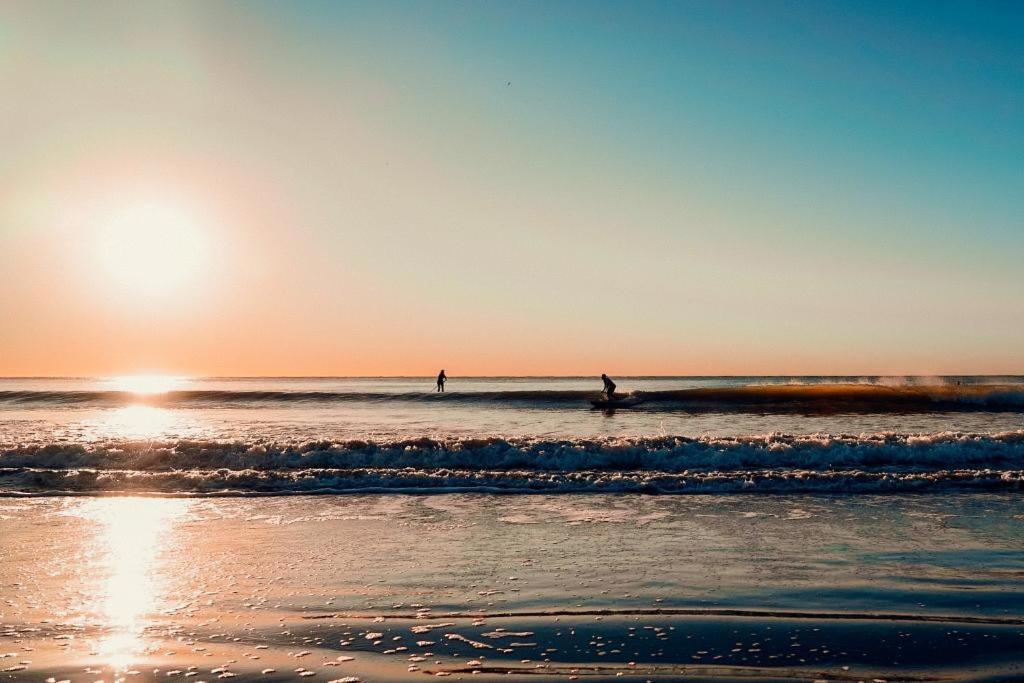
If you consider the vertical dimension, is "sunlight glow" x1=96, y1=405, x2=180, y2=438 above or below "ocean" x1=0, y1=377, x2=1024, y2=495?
above

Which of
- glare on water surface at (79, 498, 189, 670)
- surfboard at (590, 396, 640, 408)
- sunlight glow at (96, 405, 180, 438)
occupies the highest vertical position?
surfboard at (590, 396, 640, 408)

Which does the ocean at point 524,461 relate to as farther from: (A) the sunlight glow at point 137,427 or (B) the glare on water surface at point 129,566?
(B) the glare on water surface at point 129,566

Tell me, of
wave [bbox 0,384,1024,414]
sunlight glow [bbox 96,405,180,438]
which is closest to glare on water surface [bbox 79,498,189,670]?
sunlight glow [bbox 96,405,180,438]

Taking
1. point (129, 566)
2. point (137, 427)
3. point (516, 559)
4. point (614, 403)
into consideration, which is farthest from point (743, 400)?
point (129, 566)

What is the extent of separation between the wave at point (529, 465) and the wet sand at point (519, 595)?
3.22 m

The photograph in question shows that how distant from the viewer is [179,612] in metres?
7.29

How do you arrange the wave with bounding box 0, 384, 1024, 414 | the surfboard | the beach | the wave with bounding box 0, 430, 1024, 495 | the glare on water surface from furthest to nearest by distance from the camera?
the surfboard → the wave with bounding box 0, 384, 1024, 414 → the wave with bounding box 0, 430, 1024, 495 → the glare on water surface → the beach

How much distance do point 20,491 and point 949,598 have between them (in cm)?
1717

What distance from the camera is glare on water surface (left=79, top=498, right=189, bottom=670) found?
21.4 ft

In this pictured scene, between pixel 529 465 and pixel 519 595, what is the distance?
1105 cm

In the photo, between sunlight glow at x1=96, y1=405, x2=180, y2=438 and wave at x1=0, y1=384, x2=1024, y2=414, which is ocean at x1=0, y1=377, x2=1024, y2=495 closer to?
sunlight glow at x1=96, y1=405, x2=180, y2=438

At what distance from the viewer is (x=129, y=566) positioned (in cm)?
917

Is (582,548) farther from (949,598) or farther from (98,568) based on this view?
(98,568)

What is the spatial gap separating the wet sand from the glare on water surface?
4cm
